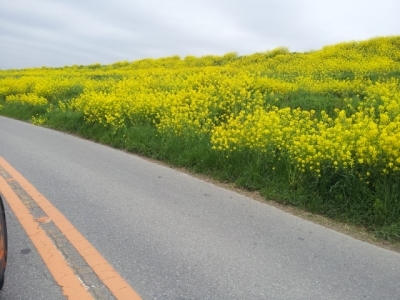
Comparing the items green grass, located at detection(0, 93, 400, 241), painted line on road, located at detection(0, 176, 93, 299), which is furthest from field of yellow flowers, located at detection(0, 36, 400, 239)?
painted line on road, located at detection(0, 176, 93, 299)

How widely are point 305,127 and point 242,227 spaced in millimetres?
2836

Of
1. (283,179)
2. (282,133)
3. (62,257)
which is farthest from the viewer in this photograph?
(282,133)

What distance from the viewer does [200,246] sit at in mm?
3414

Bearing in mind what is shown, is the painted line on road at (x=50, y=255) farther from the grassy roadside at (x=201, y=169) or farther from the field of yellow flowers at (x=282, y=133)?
the field of yellow flowers at (x=282, y=133)

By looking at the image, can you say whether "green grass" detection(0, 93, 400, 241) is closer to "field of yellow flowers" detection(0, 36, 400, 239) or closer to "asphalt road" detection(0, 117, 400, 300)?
"field of yellow flowers" detection(0, 36, 400, 239)

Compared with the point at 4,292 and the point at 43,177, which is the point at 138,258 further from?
the point at 43,177

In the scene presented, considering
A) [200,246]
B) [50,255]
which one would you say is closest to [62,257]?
[50,255]

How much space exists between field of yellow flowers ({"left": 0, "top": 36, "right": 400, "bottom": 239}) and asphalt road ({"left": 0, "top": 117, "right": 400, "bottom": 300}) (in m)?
0.58

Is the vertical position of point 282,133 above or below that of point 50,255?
above

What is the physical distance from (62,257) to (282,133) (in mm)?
3709

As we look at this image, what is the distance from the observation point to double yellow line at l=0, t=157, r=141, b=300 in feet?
8.70

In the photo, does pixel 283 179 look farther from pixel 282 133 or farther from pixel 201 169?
pixel 201 169

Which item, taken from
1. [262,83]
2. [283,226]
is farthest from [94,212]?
[262,83]

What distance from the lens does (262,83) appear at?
38.2 ft
